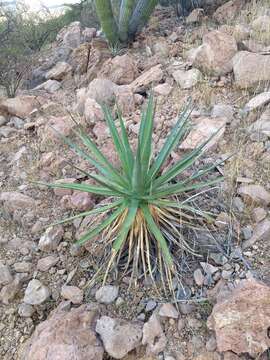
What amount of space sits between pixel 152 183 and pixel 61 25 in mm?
5966

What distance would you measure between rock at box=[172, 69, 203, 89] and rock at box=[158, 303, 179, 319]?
2324 mm

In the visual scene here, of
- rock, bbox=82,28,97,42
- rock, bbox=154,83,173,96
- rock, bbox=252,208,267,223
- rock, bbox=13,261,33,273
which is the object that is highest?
rock, bbox=82,28,97,42

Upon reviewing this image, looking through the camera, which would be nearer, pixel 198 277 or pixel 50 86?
pixel 198 277

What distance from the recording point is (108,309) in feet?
7.20

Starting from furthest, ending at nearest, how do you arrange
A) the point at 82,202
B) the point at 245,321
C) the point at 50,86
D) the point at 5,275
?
1. the point at 50,86
2. the point at 82,202
3. the point at 5,275
4. the point at 245,321

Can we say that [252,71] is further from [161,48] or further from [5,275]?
[5,275]

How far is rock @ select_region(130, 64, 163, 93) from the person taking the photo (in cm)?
401

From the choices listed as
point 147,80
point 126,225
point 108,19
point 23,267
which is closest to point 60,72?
point 108,19

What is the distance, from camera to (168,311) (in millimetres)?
2072

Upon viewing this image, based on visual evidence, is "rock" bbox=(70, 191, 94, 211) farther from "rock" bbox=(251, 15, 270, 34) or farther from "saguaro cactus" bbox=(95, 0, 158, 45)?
"saguaro cactus" bbox=(95, 0, 158, 45)

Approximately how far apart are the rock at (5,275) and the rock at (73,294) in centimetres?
37

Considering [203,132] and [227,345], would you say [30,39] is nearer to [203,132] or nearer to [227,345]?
[203,132]

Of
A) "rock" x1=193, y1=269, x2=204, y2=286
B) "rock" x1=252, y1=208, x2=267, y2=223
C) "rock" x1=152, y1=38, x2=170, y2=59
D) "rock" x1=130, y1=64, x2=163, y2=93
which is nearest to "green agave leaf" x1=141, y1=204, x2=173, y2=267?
"rock" x1=193, y1=269, x2=204, y2=286

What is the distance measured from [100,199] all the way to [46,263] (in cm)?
58
